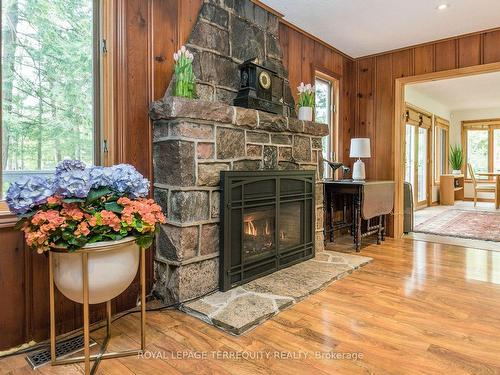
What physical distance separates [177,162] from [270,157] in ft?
2.96

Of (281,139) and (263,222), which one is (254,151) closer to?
(281,139)

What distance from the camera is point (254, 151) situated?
2611 mm

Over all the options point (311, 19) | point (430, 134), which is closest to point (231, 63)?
point (311, 19)

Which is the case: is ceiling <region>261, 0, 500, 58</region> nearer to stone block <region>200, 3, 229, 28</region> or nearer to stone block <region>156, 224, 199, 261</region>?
stone block <region>200, 3, 229, 28</region>

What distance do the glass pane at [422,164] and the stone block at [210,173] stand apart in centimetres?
634

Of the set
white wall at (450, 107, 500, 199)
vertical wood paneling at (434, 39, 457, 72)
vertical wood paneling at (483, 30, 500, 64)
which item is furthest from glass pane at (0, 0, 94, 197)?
white wall at (450, 107, 500, 199)

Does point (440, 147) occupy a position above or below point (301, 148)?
above

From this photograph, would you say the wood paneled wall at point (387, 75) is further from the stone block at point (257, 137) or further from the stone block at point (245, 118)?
Answer: the stone block at point (245, 118)

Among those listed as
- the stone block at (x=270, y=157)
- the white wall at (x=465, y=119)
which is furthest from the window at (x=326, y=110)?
the white wall at (x=465, y=119)

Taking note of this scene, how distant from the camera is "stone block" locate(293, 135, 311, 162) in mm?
3041

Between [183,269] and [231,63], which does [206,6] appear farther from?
[183,269]

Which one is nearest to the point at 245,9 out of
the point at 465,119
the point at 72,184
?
the point at 72,184

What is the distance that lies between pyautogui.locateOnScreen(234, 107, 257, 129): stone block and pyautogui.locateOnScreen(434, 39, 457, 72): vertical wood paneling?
2644 mm

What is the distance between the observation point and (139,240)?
1578 millimetres
